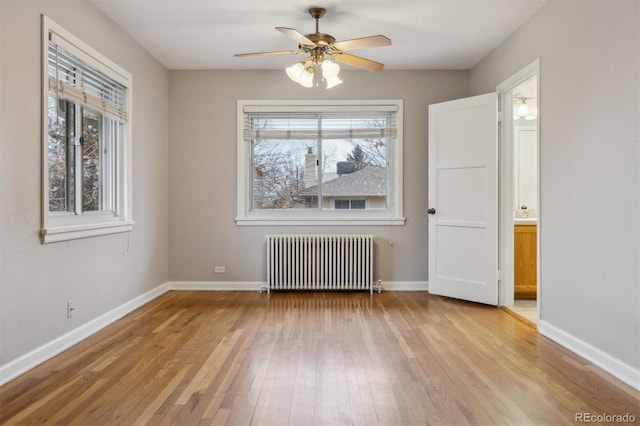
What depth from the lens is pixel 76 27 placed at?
2.98 metres

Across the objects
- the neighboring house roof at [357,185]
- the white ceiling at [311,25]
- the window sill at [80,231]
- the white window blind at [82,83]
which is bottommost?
the window sill at [80,231]

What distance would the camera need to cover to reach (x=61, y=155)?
2.92 metres

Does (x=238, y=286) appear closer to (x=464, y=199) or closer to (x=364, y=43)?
(x=464, y=199)

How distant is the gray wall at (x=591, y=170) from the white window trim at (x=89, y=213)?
139 inches

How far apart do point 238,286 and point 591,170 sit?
145 inches

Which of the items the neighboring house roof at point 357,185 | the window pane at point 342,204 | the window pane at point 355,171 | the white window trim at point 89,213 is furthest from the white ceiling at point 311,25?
the window pane at point 342,204

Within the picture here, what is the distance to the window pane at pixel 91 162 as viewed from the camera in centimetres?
322

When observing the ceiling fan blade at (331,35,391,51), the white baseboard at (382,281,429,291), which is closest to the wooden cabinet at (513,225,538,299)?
the white baseboard at (382,281,429,291)

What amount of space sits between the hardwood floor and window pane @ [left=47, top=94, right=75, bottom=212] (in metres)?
1.06

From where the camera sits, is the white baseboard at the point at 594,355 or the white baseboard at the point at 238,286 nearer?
the white baseboard at the point at 594,355

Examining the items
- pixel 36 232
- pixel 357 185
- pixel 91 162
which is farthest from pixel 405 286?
pixel 36 232

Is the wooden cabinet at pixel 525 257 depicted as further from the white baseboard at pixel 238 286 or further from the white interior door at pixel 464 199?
the white baseboard at pixel 238 286

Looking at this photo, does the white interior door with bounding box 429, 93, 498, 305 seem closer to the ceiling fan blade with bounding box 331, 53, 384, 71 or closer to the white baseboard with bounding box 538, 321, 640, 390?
the white baseboard with bounding box 538, 321, 640, 390

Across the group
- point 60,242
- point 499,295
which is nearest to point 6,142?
point 60,242
